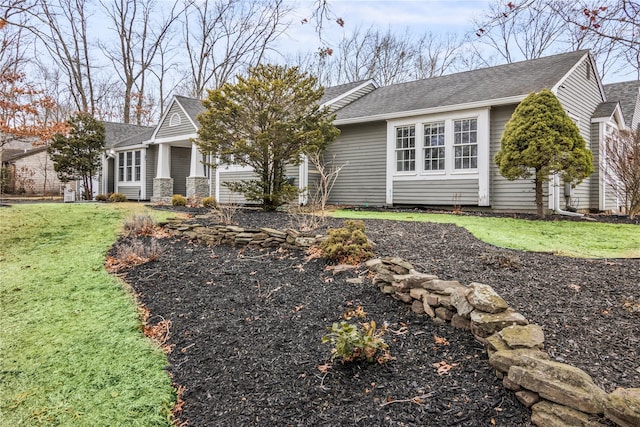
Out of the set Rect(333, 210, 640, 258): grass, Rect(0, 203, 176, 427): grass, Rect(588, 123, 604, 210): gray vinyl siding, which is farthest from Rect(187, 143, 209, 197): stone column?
Rect(588, 123, 604, 210): gray vinyl siding

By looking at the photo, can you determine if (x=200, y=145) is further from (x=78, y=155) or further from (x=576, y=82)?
(x=78, y=155)

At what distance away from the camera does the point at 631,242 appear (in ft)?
17.9

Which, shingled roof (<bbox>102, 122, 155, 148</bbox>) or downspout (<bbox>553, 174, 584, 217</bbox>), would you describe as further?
shingled roof (<bbox>102, 122, 155, 148</bbox>)

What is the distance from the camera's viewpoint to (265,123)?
9.07m

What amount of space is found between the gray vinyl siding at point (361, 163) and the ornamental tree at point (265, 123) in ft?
7.53

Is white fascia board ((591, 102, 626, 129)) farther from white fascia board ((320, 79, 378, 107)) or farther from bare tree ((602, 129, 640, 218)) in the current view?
white fascia board ((320, 79, 378, 107))

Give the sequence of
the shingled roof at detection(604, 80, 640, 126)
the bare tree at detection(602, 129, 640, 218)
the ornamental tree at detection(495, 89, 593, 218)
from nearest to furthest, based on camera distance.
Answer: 1. the ornamental tree at detection(495, 89, 593, 218)
2. the bare tree at detection(602, 129, 640, 218)
3. the shingled roof at detection(604, 80, 640, 126)

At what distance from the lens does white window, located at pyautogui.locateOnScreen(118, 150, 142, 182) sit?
18078mm

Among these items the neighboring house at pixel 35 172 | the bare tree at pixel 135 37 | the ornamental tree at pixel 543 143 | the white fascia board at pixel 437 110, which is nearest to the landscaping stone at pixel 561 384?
the ornamental tree at pixel 543 143

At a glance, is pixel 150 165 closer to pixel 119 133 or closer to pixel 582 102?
pixel 119 133

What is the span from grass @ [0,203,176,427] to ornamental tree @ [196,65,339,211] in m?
4.04

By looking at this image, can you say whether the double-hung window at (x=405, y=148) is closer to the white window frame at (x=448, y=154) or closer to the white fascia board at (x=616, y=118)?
the white window frame at (x=448, y=154)

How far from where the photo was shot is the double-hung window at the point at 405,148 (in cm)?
1048

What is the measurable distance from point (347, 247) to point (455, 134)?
21.6ft
